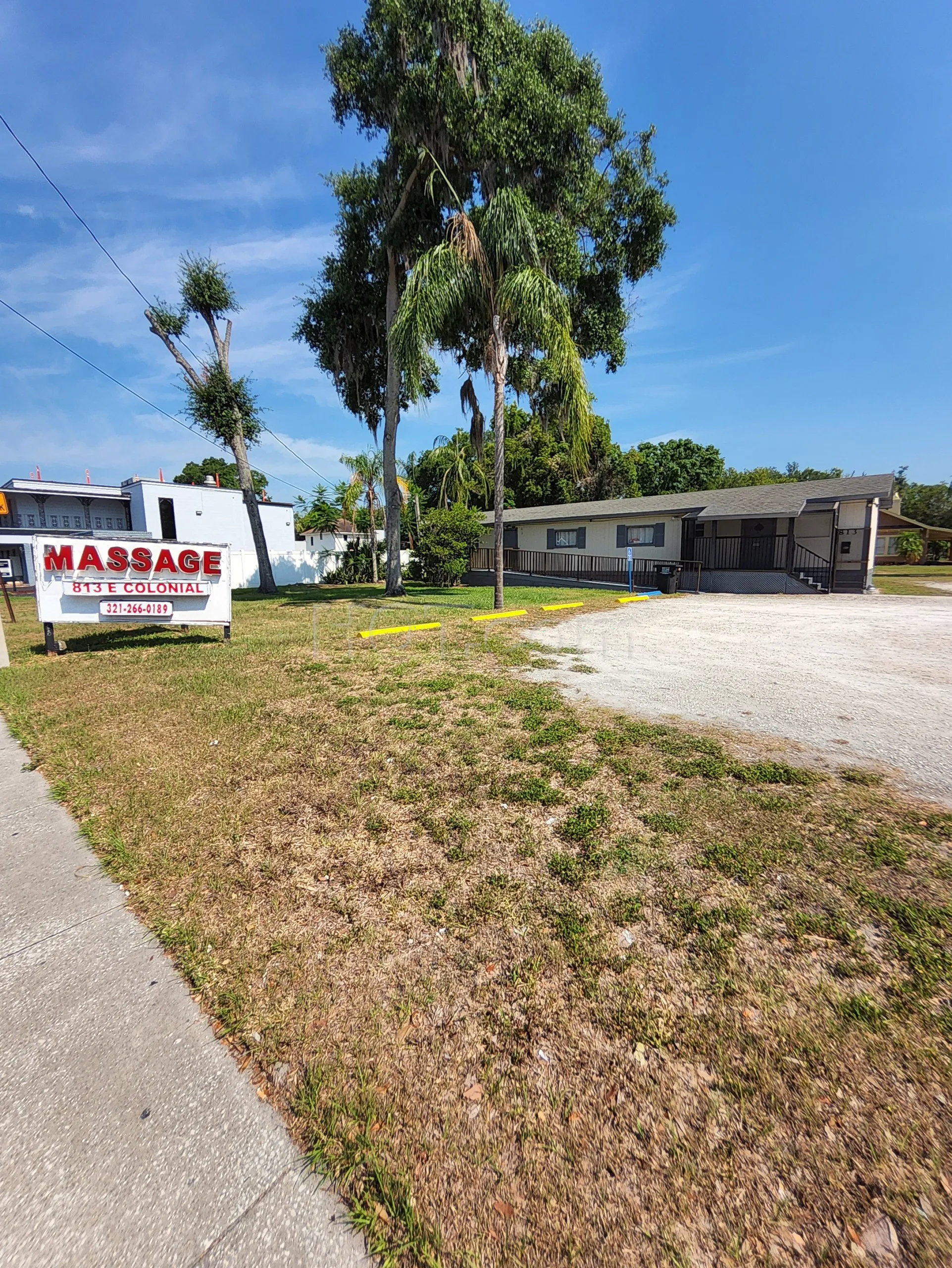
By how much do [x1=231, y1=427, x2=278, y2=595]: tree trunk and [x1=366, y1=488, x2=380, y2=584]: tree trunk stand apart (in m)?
5.33

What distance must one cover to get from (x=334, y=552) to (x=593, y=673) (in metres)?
22.9

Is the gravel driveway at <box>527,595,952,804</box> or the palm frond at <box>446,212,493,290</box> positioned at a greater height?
the palm frond at <box>446,212,493,290</box>

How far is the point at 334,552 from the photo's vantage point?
2741 centimetres

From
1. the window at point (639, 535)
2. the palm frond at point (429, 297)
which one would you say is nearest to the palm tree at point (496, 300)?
the palm frond at point (429, 297)

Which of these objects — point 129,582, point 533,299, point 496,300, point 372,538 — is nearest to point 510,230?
point 496,300

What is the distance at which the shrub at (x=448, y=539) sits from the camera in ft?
64.6

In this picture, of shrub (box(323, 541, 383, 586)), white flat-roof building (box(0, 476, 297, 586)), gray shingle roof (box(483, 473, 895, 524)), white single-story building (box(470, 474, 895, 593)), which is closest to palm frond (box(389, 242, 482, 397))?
white single-story building (box(470, 474, 895, 593))

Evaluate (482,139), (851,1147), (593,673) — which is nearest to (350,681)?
(593,673)

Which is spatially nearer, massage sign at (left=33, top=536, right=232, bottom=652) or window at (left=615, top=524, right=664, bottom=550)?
massage sign at (left=33, top=536, right=232, bottom=652)

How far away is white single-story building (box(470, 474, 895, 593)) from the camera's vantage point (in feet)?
65.0

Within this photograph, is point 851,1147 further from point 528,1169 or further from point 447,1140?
point 447,1140

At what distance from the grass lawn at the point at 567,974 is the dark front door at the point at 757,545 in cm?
1973

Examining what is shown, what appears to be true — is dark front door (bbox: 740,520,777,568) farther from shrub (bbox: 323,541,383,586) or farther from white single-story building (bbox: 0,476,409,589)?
shrub (bbox: 323,541,383,586)

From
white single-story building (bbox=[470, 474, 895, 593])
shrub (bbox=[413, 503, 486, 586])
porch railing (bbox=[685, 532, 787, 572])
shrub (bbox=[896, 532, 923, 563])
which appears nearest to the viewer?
shrub (bbox=[413, 503, 486, 586])
